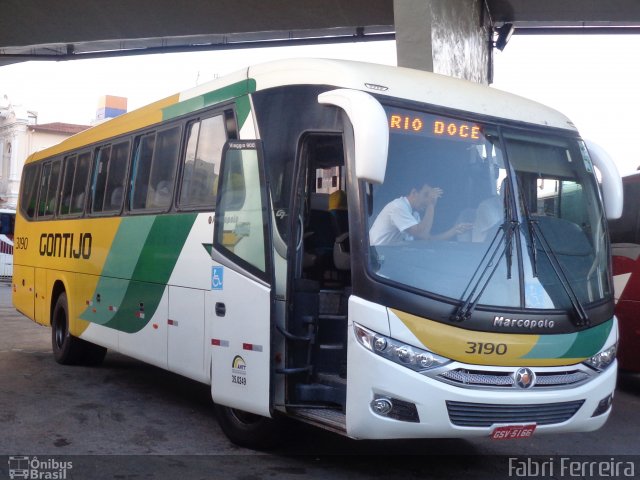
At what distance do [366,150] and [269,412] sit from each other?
2191 mm

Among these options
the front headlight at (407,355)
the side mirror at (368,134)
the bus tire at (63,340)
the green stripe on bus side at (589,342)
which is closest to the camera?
the side mirror at (368,134)

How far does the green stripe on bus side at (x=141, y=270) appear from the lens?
8617mm

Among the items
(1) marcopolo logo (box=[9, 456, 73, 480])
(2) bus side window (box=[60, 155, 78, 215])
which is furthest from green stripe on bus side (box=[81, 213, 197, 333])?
(1) marcopolo logo (box=[9, 456, 73, 480])

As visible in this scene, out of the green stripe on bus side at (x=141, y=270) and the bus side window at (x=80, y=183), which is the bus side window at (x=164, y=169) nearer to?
the green stripe on bus side at (x=141, y=270)

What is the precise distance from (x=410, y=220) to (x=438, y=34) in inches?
361

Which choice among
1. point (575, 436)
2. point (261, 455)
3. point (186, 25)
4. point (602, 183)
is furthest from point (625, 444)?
point (186, 25)

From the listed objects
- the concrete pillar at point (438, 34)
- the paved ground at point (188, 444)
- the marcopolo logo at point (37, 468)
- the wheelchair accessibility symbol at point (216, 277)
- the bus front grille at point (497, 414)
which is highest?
the concrete pillar at point (438, 34)

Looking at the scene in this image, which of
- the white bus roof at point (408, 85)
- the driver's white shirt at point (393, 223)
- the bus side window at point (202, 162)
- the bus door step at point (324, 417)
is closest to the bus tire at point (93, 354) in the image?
the bus side window at point (202, 162)

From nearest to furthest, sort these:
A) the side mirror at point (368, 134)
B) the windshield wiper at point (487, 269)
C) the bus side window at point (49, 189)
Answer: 1. the side mirror at point (368, 134)
2. the windshield wiper at point (487, 269)
3. the bus side window at point (49, 189)

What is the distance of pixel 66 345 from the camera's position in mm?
11859

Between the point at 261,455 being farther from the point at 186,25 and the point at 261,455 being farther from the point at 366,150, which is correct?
the point at 186,25

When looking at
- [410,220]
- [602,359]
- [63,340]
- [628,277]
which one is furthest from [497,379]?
[63,340]

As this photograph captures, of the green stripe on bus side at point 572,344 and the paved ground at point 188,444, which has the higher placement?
the green stripe on bus side at point 572,344

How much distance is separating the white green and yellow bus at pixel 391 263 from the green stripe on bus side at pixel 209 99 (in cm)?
2
